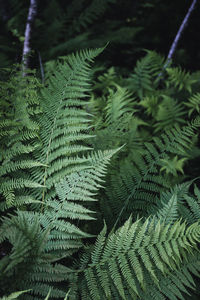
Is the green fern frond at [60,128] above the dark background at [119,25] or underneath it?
underneath

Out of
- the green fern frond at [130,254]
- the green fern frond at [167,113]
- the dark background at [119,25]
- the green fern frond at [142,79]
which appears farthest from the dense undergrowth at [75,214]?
the dark background at [119,25]

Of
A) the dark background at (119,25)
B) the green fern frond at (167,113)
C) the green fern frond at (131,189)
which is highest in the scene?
the dark background at (119,25)

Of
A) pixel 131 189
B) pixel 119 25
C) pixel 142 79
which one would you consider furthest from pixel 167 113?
pixel 119 25

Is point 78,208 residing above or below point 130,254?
above

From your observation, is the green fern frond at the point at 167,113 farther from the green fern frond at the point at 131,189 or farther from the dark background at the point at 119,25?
the dark background at the point at 119,25

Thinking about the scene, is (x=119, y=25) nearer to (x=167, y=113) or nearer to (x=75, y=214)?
(x=167, y=113)

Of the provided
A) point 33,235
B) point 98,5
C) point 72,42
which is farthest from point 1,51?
point 33,235

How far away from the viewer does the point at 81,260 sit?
1450 mm

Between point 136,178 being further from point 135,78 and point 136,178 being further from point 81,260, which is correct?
point 135,78

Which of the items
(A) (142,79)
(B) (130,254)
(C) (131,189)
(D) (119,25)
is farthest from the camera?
(D) (119,25)

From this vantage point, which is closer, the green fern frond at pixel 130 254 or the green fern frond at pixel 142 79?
the green fern frond at pixel 130 254

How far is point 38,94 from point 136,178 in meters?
1.06

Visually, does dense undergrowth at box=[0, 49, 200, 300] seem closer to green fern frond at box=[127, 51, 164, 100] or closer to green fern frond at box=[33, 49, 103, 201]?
green fern frond at box=[33, 49, 103, 201]

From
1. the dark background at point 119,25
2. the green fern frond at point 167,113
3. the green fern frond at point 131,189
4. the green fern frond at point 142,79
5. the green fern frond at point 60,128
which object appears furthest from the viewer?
the dark background at point 119,25
